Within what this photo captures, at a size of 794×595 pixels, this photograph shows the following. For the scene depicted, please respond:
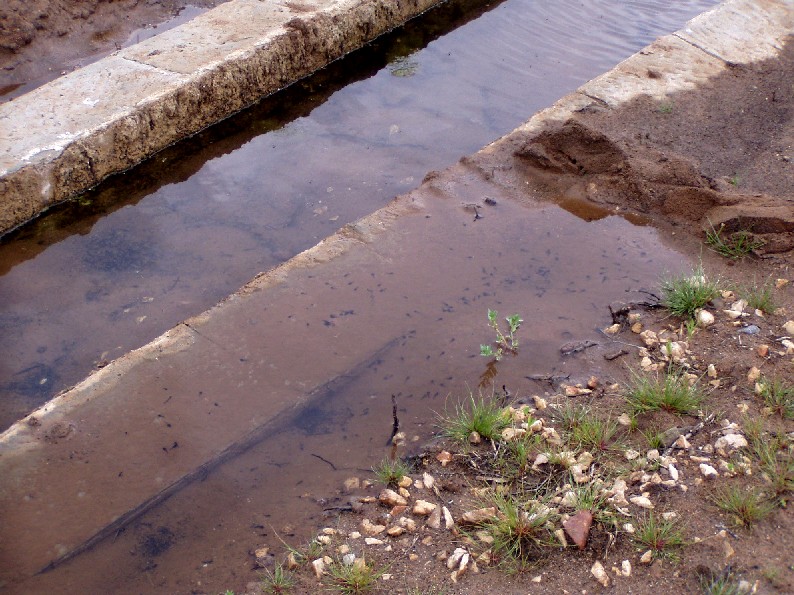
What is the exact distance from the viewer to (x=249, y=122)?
5.00 m

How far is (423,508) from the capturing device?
2551 millimetres

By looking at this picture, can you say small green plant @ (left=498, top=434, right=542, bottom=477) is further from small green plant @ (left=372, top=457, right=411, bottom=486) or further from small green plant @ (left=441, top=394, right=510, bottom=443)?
small green plant @ (left=372, top=457, right=411, bottom=486)

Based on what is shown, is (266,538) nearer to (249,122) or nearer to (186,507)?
(186,507)

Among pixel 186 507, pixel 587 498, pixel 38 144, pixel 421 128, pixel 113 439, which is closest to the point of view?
pixel 587 498

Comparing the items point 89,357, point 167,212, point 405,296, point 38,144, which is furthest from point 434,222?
point 38,144

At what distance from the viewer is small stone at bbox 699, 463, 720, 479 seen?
8.13 feet

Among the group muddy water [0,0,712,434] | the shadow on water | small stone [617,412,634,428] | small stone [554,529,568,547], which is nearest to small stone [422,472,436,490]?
small stone [554,529,568,547]

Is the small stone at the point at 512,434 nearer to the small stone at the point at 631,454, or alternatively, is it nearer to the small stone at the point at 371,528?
the small stone at the point at 631,454

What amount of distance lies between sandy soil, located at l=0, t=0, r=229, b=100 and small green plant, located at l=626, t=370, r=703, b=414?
4.60 m

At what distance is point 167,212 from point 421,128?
1751 mm

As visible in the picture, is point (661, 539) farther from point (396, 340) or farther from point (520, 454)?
point (396, 340)

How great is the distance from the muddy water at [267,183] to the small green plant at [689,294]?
1738mm

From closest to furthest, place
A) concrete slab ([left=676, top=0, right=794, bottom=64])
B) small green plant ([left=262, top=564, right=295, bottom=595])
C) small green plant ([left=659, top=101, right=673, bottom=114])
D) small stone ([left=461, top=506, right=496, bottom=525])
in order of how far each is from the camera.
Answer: small green plant ([left=262, top=564, right=295, bottom=595]), small stone ([left=461, top=506, right=496, bottom=525]), small green plant ([left=659, top=101, right=673, bottom=114]), concrete slab ([left=676, top=0, right=794, bottom=64])

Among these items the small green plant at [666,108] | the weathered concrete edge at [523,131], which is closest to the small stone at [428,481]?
the weathered concrete edge at [523,131]
